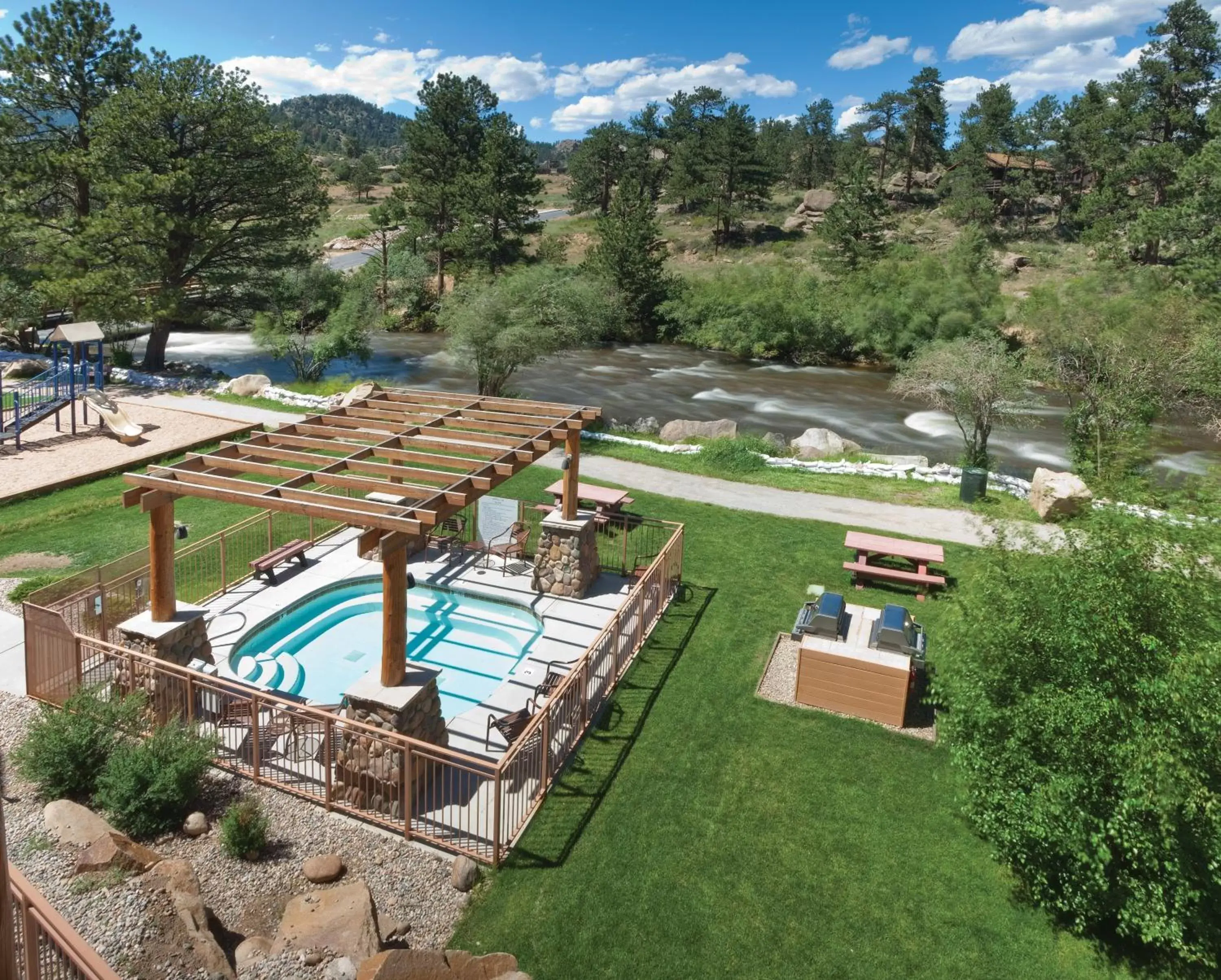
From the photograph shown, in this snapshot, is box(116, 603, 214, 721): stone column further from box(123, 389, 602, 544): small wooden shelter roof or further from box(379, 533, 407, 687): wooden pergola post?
box(379, 533, 407, 687): wooden pergola post

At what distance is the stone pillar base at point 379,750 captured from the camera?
880 cm

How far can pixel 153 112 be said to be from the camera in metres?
29.2

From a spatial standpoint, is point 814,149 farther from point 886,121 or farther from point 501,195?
point 501,195

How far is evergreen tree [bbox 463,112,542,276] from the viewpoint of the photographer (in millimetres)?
51625

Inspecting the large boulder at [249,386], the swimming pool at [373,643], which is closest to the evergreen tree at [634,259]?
the large boulder at [249,386]

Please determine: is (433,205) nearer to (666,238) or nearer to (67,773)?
(666,238)

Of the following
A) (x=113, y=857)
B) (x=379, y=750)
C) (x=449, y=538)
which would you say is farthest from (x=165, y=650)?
(x=449, y=538)

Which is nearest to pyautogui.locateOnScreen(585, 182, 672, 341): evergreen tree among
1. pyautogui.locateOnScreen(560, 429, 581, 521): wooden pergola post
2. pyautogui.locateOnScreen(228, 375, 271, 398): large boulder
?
pyautogui.locateOnScreen(228, 375, 271, 398): large boulder

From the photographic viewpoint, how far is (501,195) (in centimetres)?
5219

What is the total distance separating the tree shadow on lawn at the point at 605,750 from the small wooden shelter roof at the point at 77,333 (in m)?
19.5

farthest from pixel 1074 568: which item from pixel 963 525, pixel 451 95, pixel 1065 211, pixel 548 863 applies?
pixel 1065 211

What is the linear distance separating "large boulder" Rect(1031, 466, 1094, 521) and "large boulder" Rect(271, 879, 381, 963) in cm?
1616

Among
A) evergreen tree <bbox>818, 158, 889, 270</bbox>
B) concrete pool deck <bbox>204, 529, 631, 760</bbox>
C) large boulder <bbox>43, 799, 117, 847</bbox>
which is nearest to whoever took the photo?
large boulder <bbox>43, 799, 117, 847</bbox>

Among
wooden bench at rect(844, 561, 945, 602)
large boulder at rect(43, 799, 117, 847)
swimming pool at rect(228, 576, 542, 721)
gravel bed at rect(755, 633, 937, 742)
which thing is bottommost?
swimming pool at rect(228, 576, 542, 721)
